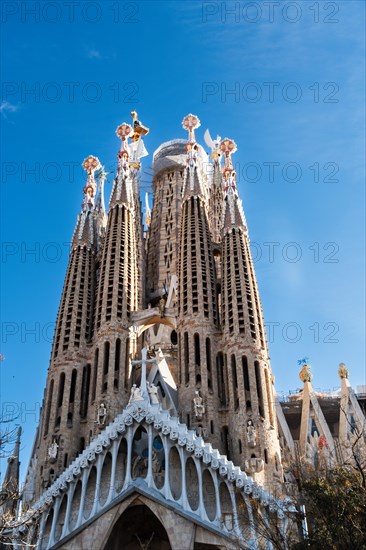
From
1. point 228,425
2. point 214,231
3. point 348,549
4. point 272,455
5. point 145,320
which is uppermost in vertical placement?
point 214,231

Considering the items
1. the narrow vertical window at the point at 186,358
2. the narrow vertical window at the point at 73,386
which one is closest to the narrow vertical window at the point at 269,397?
the narrow vertical window at the point at 186,358

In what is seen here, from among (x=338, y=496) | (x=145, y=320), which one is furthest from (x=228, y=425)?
(x=338, y=496)

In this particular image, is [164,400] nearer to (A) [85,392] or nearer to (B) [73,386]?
(A) [85,392]

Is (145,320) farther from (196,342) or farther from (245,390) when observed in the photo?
(245,390)

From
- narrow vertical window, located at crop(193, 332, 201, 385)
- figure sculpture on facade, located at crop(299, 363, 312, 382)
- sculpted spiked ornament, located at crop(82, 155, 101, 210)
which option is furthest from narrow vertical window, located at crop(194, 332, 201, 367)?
sculpted spiked ornament, located at crop(82, 155, 101, 210)

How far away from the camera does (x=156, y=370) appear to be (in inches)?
1373

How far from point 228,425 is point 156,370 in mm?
5691

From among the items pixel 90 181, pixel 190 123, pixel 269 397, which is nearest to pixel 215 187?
pixel 190 123

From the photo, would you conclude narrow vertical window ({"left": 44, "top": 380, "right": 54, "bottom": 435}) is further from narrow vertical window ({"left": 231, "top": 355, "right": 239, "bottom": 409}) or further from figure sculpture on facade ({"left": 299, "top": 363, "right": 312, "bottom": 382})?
figure sculpture on facade ({"left": 299, "top": 363, "right": 312, "bottom": 382})

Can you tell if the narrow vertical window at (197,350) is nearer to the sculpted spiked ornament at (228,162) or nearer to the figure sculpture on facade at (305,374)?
the figure sculpture on facade at (305,374)

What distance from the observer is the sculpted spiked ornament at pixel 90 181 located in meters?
43.9

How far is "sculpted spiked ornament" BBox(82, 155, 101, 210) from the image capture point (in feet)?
144

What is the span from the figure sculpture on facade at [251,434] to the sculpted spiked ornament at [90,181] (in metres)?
20.2

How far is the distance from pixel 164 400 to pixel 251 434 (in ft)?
20.2
